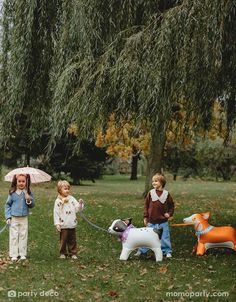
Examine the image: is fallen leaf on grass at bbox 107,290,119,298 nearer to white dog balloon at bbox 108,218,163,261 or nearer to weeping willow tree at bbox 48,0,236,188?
white dog balloon at bbox 108,218,163,261

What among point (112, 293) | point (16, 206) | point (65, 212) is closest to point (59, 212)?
point (65, 212)

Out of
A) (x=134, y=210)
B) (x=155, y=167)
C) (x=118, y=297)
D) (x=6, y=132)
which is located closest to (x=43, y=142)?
(x=155, y=167)

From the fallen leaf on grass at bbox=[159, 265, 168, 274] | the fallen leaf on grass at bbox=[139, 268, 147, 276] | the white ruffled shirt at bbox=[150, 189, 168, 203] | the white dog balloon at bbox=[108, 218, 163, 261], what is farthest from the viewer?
the white ruffled shirt at bbox=[150, 189, 168, 203]

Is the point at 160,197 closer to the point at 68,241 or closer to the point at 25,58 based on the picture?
the point at 68,241

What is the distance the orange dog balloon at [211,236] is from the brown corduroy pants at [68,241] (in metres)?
1.83

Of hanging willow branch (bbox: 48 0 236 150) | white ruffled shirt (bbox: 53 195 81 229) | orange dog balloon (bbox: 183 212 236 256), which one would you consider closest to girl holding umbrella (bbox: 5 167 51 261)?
white ruffled shirt (bbox: 53 195 81 229)

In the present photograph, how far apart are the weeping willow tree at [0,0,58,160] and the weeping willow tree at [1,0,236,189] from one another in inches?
0.9

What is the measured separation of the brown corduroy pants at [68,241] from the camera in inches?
330

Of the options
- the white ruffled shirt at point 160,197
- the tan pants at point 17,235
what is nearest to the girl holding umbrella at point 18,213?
the tan pants at point 17,235

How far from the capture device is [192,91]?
6.86 m

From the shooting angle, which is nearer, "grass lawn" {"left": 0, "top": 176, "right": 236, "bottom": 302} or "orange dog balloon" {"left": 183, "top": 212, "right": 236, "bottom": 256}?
"grass lawn" {"left": 0, "top": 176, "right": 236, "bottom": 302}

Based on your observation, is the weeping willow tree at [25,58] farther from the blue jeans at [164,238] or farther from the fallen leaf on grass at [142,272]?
the fallen leaf on grass at [142,272]

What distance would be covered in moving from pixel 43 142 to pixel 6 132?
16.6m

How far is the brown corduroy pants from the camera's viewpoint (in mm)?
8383
